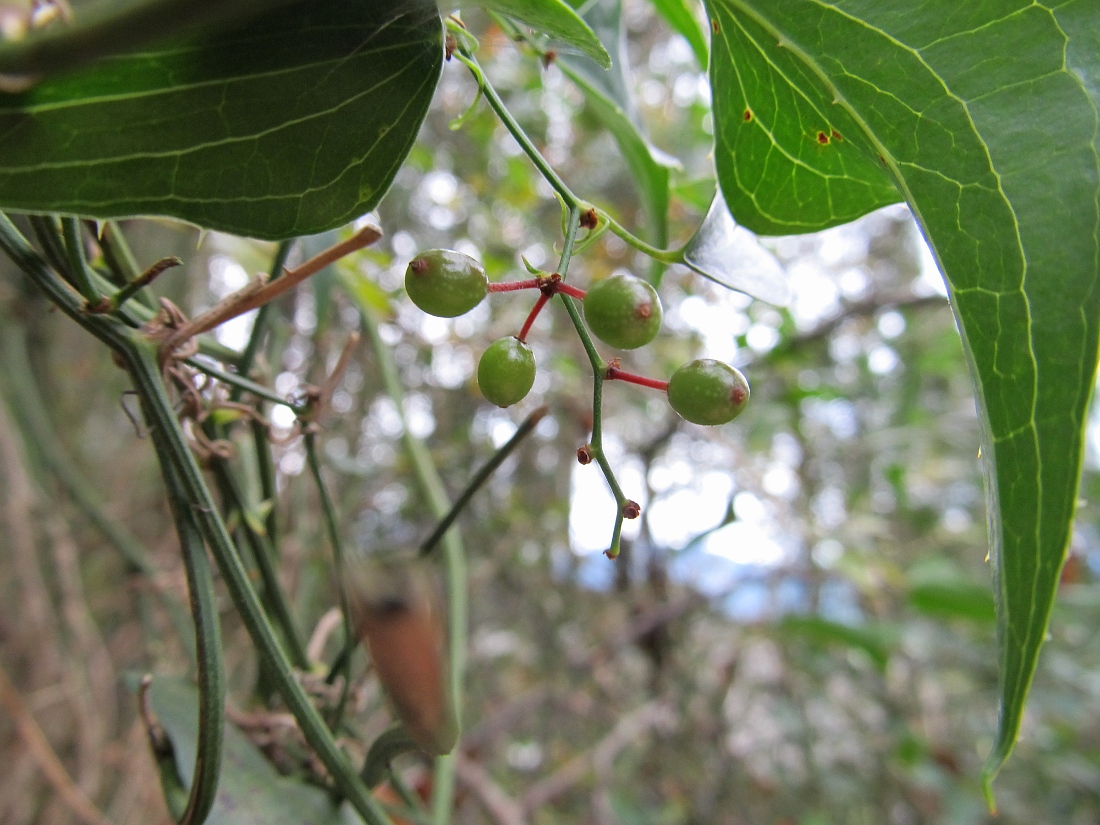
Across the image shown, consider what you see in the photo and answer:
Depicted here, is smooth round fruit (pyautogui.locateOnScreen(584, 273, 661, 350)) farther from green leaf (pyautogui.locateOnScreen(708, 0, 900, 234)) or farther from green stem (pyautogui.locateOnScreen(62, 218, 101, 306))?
green stem (pyautogui.locateOnScreen(62, 218, 101, 306))

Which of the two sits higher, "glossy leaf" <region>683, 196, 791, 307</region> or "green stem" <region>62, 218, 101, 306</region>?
"glossy leaf" <region>683, 196, 791, 307</region>

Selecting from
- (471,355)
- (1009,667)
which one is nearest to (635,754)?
(471,355)

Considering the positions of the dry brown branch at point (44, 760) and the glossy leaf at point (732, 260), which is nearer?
the glossy leaf at point (732, 260)

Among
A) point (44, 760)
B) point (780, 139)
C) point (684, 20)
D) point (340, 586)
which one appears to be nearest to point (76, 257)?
point (340, 586)

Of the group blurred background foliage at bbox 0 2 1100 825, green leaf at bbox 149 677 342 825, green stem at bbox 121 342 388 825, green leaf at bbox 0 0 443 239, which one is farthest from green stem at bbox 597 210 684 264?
blurred background foliage at bbox 0 2 1100 825

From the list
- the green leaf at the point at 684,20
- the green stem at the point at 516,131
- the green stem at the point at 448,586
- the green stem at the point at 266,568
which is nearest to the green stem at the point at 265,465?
the green stem at the point at 266,568

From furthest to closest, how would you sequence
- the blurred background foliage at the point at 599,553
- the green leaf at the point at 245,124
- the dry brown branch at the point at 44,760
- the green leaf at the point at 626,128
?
the blurred background foliage at the point at 599,553 < the dry brown branch at the point at 44,760 < the green leaf at the point at 626,128 < the green leaf at the point at 245,124

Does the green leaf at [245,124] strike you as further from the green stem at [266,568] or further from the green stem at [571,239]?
the green stem at [266,568]
